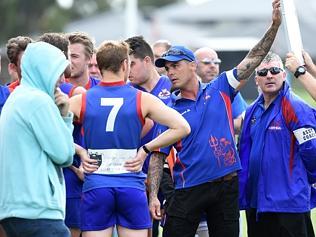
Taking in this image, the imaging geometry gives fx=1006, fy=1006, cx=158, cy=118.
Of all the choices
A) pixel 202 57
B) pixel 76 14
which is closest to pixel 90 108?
pixel 202 57

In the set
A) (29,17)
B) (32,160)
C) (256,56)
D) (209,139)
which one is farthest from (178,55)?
(29,17)

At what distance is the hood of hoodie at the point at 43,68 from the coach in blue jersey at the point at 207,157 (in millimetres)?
2179

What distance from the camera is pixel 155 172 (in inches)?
361

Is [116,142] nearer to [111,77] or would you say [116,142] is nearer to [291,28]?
[111,77]

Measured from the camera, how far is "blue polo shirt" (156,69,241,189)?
29.5ft

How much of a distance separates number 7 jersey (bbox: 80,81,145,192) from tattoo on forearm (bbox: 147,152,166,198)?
2.10 ft

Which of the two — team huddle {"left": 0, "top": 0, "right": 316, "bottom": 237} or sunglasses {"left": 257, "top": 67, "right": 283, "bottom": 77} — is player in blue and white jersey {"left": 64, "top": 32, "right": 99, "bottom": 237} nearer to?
team huddle {"left": 0, "top": 0, "right": 316, "bottom": 237}

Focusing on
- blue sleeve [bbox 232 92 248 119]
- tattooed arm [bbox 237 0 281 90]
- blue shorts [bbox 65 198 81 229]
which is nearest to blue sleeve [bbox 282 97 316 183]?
tattooed arm [bbox 237 0 281 90]

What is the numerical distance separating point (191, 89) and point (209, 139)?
53cm

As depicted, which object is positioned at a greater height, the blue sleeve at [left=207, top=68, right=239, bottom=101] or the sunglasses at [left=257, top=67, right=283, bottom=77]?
the sunglasses at [left=257, top=67, right=283, bottom=77]

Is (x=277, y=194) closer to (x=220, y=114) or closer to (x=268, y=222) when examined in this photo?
(x=268, y=222)

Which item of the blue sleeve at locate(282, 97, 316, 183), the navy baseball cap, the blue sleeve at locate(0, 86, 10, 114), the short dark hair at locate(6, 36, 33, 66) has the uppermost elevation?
the short dark hair at locate(6, 36, 33, 66)

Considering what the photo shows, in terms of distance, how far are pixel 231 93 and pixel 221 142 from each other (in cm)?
47

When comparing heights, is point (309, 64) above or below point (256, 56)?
below
